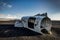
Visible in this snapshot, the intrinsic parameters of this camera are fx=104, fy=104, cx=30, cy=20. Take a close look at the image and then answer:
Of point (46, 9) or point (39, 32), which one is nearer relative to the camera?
point (39, 32)

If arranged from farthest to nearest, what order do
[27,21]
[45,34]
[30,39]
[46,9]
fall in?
[46,9] → [27,21] → [45,34] → [30,39]

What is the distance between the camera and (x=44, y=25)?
2.97 ft

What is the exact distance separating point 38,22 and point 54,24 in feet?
1.61

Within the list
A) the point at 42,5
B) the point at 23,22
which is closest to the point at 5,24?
the point at 23,22

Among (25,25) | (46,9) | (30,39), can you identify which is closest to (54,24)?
(46,9)

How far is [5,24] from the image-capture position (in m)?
1.38

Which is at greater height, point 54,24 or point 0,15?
point 0,15

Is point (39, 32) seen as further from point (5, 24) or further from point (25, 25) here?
point (5, 24)

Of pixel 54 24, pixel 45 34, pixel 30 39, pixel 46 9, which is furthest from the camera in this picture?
pixel 54 24

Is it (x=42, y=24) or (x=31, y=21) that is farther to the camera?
(x=31, y=21)

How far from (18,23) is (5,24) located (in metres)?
0.26

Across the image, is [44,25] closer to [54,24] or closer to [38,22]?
[38,22]

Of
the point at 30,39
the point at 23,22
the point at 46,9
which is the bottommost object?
the point at 30,39

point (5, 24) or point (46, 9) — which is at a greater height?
point (46, 9)
